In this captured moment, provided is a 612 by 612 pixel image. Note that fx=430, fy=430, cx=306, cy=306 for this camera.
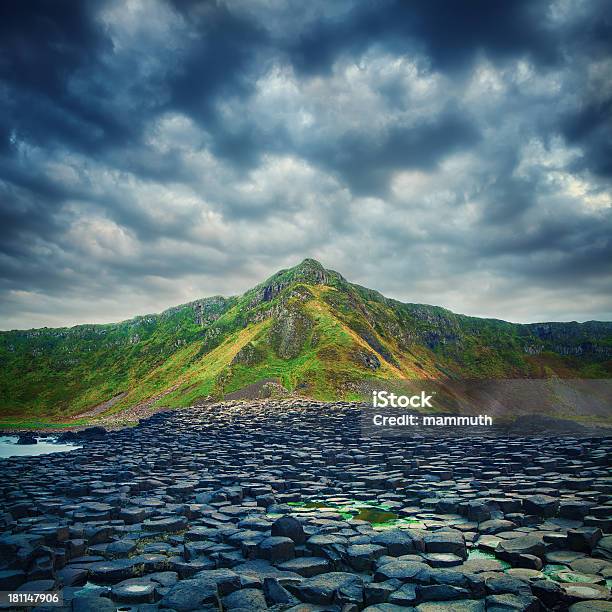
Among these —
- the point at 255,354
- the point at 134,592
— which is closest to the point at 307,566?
the point at 134,592

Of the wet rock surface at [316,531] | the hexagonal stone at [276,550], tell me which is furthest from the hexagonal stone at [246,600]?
the hexagonal stone at [276,550]

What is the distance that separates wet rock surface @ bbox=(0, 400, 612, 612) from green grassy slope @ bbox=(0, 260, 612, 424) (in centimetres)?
3730

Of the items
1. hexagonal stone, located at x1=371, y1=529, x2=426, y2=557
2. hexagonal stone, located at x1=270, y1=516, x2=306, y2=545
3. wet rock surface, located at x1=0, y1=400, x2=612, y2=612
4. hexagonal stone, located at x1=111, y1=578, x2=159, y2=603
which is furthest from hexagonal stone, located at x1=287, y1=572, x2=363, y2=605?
hexagonal stone, located at x1=111, y1=578, x2=159, y2=603

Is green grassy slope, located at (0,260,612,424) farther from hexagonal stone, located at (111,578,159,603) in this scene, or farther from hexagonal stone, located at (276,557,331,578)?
hexagonal stone, located at (111,578,159,603)

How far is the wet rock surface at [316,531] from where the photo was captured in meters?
7.00

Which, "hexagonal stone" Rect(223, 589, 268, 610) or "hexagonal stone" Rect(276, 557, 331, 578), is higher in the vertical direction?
"hexagonal stone" Rect(223, 589, 268, 610)

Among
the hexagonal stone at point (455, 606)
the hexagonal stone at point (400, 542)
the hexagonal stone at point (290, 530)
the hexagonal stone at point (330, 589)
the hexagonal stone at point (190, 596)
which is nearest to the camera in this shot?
the hexagonal stone at point (455, 606)

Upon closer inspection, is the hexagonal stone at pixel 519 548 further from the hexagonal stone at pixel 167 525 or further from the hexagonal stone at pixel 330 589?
the hexagonal stone at pixel 167 525

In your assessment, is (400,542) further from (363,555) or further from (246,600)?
(246,600)

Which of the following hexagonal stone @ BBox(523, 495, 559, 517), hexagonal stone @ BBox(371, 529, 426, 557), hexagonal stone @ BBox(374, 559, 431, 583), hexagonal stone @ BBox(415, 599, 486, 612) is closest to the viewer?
hexagonal stone @ BBox(415, 599, 486, 612)

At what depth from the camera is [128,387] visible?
111312 millimetres

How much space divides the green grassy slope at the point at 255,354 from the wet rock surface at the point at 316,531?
37.3 metres

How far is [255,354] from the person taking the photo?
7319 centimetres

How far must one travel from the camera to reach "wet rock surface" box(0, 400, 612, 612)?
6996mm
